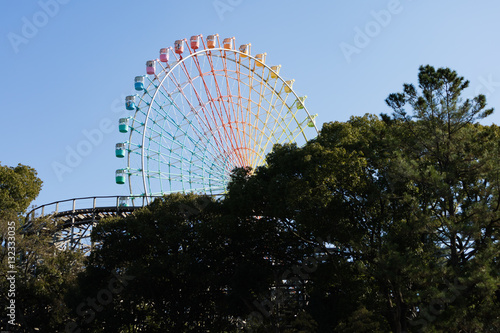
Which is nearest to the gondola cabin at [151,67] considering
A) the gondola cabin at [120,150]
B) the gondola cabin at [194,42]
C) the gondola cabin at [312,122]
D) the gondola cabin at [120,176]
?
the gondola cabin at [194,42]

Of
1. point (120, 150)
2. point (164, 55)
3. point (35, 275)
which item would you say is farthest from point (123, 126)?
point (35, 275)

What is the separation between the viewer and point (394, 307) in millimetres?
20781

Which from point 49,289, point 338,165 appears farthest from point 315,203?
point 49,289

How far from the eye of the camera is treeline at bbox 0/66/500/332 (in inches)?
714

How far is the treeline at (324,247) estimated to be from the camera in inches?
714

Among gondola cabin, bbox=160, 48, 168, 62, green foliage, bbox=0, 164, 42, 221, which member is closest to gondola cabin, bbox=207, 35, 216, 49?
gondola cabin, bbox=160, 48, 168, 62

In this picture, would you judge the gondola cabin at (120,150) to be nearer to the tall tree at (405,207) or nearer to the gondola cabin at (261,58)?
the gondola cabin at (261,58)

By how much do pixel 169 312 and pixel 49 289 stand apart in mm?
6113

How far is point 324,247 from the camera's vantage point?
2156 centimetres

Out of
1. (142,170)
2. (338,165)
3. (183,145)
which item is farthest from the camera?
(183,145)

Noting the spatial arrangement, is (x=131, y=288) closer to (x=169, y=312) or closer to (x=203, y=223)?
(x=169, y=312)

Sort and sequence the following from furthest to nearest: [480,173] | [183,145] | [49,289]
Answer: [183,145] → [49,289] → [480,173]

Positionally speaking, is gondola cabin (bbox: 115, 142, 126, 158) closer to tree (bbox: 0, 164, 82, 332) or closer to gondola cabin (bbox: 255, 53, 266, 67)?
tree (bbox: 0, 164, 82, 332)

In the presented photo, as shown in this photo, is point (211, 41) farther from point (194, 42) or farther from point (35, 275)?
point (35, 275)
